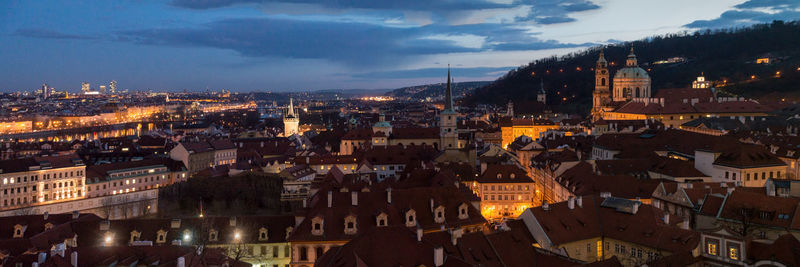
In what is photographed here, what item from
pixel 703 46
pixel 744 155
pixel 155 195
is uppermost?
pixel 703 46

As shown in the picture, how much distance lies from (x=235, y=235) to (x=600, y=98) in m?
98.4

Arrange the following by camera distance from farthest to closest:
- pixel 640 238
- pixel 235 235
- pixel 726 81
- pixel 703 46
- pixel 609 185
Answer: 1. pixel 703 46
2. pixel 726 81
3. pixel 609 185
4. pixel 235 235
5. pixel 640 238

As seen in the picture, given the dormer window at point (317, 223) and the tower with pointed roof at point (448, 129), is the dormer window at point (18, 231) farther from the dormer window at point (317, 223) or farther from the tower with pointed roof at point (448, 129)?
the tower with pointed roof at point (448, 129)

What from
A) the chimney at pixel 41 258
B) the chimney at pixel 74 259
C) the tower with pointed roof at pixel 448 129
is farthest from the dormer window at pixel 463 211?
the tower with pointed roof at pixel 448 129

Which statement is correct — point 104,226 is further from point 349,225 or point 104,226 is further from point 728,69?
point 728,69

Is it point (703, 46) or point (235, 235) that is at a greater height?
point (703, 46)

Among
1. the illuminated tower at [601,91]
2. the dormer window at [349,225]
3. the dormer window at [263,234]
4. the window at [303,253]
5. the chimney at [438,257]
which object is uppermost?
the illuminated tower at [601,91]

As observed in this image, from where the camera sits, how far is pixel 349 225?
120 feet

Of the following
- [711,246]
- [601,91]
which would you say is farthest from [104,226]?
[601,91]

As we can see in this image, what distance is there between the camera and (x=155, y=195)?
7300 centimetres

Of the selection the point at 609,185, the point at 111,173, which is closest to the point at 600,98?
the point at 609,185

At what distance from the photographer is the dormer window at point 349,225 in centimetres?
3622

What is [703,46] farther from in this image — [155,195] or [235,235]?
[235,235]

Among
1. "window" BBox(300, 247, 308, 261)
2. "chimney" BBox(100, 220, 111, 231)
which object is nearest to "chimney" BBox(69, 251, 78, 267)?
"chimney" BBox(100, 220, 111, 231)
